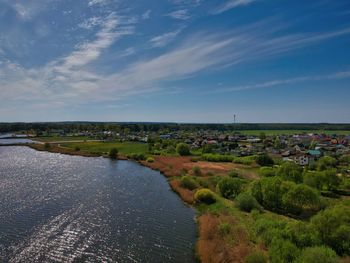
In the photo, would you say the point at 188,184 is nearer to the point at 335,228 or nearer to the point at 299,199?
the point at 299,199

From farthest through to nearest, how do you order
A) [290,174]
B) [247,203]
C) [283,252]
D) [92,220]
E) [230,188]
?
[290,174] → [230,188] → [247,203] → [92,220] → [283,252]

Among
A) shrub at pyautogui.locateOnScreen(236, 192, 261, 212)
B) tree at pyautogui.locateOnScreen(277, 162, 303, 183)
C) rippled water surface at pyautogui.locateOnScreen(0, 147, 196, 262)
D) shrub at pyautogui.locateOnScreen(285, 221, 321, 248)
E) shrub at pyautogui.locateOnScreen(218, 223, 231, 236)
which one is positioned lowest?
rippled water surface at pyautogui.locateOnScreen(0, 147, 196, 262)

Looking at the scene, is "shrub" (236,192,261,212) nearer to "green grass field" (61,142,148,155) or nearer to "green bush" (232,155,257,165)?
"green bush" (232,155,257,165)

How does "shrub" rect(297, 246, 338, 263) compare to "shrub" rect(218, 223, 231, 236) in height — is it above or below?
above

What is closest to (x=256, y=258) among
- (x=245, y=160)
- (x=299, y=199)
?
(x=299, y=199)

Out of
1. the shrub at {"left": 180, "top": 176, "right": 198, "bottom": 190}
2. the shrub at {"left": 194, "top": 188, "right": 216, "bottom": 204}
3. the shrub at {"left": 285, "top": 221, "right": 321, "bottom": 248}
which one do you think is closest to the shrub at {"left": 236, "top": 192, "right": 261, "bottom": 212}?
the shrub at {"left": 194, "top": 188, "right": 216, "bottom": 204}

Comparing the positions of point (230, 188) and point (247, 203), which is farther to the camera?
point (230, 188)

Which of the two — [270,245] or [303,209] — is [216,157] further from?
[270,245]
